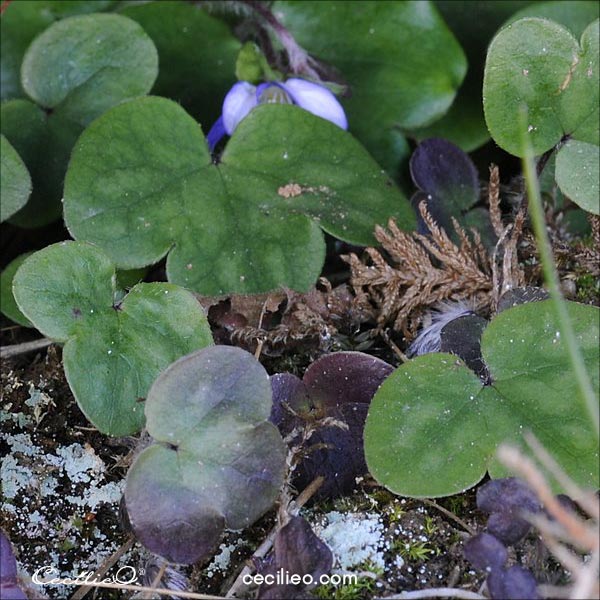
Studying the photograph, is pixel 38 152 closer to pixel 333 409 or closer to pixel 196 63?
pixel 196 63

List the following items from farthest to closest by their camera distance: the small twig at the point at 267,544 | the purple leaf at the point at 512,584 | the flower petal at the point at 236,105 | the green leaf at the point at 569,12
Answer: the green leaf at the point at 569,12 → the flower petal at the point at 236,105 → the small twig at the point at 267,544 → the purple leaf at the point at 512,584

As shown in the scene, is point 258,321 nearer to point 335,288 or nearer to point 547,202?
point 335,288

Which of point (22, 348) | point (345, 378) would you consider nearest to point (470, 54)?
point (345, 378)

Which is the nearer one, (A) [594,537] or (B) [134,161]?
(A) [594,537]

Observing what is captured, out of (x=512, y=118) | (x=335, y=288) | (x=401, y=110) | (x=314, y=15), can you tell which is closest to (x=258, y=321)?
(x=335, y=288)

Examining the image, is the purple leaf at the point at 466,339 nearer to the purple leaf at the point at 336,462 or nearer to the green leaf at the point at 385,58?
the purple leaf at the point at 336,462

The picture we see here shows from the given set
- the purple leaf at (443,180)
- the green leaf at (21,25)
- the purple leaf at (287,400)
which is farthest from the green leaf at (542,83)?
the green leaf at (21,25)
